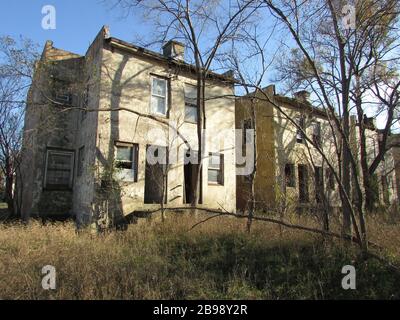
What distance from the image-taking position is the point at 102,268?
19.4ft

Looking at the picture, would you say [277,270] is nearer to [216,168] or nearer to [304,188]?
[304,188]

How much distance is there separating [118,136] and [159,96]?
2.86 m

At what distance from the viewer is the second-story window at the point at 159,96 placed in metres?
14.1

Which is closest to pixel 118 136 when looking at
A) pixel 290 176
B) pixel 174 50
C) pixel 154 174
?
pixel 154 174

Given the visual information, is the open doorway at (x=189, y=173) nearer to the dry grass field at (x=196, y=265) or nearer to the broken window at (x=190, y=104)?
the broken window at (x=190, y=104)

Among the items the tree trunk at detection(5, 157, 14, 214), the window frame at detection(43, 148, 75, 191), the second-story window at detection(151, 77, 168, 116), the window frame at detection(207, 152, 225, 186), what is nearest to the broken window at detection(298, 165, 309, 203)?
the window frame at detection(207, 152, 225, 186)

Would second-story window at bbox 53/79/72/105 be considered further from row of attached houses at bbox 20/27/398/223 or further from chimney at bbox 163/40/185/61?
chimney at bbox 163/40/185/61

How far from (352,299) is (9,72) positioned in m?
11.9

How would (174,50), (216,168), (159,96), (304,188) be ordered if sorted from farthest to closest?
(216,168) → (174,50) → (159,96) → (304,188)

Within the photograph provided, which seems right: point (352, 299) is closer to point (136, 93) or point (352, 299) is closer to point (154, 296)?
point (154, 296)

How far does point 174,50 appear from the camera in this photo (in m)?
15.2

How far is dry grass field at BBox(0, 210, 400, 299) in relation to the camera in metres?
Result: 5.15

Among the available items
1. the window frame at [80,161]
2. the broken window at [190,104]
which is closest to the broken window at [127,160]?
the window frame at [80,161]
